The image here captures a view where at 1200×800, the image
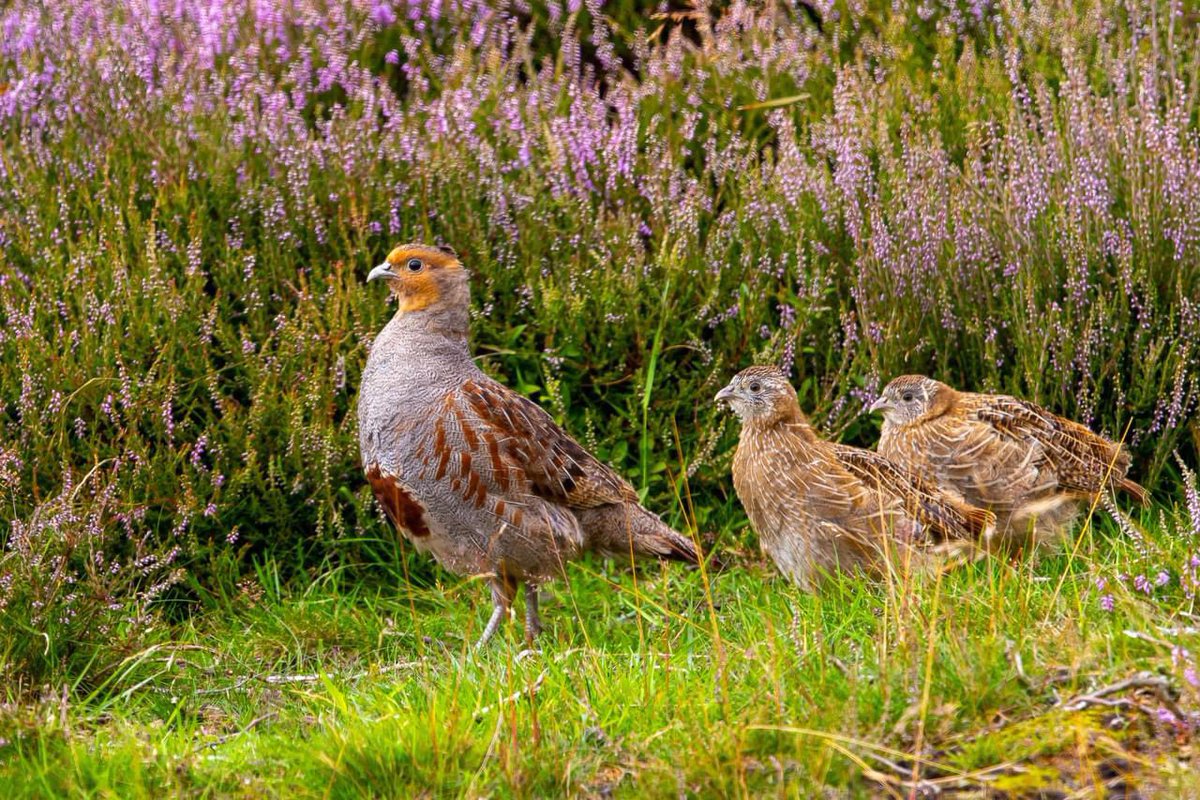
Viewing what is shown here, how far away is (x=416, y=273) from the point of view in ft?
16.4

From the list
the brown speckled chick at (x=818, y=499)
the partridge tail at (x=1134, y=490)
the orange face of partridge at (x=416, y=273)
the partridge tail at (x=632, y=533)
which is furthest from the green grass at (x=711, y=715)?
the orange face of partridge at (x=416, y=273)

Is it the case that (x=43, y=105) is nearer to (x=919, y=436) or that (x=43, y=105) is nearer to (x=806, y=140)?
(x=806, y=140)

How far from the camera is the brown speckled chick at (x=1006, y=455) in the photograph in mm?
4898

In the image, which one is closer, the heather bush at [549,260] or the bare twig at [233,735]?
the bare twig at [233,735]

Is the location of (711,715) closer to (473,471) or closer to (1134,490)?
(473,471)

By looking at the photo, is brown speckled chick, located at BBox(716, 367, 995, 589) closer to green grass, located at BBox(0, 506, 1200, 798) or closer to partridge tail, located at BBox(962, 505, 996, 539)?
partridge tail, located at BBox(962, 505, 996, 539)

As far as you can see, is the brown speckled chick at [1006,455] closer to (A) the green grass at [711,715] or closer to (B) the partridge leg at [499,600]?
(A) the green grass at [711,715]

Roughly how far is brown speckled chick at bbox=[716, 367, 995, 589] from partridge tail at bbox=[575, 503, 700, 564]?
278mm

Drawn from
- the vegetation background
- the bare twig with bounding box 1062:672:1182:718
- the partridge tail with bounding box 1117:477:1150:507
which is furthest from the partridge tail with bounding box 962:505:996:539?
the bare twig with bounding box 1062:672:1182:718

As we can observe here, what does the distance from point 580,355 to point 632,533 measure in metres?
0.94

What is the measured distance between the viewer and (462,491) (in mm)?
4664

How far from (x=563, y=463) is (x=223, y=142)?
2.31 meters

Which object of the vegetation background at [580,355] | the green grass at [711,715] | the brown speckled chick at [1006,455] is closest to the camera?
the green grass at [711,715]

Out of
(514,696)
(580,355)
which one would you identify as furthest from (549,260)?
(514,696)
